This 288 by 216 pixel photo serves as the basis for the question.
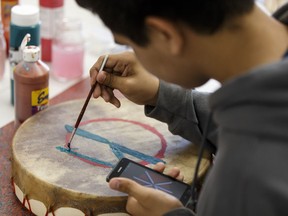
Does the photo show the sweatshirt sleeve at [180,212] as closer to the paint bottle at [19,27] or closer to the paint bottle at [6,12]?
the paint bottle at [19,27]

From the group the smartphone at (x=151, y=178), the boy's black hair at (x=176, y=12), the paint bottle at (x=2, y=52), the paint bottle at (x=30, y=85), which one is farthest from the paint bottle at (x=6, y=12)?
the boy's black hair at (x=176, y=12)

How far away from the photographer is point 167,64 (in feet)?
2.31

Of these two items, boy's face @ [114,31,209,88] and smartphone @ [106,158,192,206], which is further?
smartphone @ [106,158,192,206]

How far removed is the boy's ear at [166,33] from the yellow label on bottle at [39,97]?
440 mm

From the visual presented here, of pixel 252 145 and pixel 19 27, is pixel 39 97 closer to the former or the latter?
pixel 19 27

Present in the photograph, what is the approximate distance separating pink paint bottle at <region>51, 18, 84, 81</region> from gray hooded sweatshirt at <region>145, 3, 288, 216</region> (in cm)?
67

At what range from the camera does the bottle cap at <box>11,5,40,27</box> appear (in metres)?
1.16

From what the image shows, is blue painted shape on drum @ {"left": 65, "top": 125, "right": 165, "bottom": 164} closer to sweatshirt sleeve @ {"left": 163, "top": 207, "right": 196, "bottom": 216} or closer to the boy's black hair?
sweatshirt sleeve @ {"left": 163, "top": 207, "right": 196, "bottom": 216}

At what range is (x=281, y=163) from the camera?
62 cm

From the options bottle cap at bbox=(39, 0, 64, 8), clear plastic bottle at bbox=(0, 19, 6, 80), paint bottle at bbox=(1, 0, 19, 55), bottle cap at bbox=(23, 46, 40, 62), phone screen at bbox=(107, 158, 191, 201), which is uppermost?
bottle cap at bbox=(23, 46, 40, 62)

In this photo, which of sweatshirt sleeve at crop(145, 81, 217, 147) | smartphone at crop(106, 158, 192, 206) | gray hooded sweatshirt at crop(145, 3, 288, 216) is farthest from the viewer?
sweatshirt sleeve at crop(145, 81, 217, 147)

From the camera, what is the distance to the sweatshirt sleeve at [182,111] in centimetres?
98

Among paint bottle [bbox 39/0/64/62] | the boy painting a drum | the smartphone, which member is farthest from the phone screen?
paint bottle [bbox 39/0/64/62]

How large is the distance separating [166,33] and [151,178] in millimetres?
305
